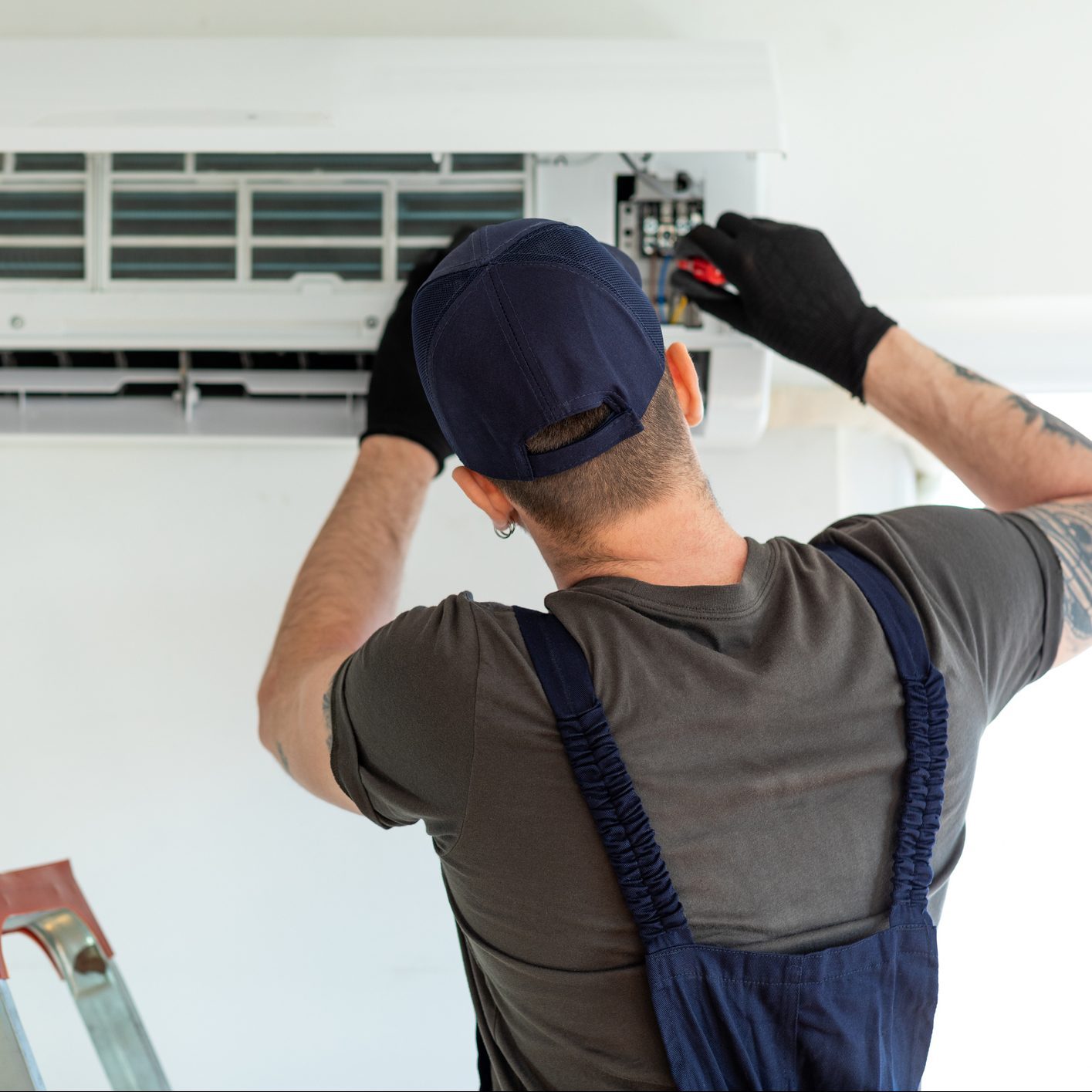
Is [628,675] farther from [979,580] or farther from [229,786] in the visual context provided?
[229,786]

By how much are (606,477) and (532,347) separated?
0.34 ft

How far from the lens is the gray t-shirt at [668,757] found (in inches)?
30.2

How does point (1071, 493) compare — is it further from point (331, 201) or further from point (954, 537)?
point (331, 201)

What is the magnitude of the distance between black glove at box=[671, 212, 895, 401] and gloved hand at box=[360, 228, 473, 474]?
300 mm

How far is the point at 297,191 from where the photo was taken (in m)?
1.31

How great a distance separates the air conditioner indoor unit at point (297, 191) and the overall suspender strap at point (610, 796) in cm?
62

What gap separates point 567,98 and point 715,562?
587 mm

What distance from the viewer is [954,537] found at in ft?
2.82

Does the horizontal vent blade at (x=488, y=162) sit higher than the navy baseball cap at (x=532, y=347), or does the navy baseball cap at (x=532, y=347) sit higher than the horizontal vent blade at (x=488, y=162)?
the horizontal vent blade at (x=488, y=162)

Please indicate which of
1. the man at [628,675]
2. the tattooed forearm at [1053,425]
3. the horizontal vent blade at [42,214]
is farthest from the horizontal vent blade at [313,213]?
the tattooed forearm at [1053,425]

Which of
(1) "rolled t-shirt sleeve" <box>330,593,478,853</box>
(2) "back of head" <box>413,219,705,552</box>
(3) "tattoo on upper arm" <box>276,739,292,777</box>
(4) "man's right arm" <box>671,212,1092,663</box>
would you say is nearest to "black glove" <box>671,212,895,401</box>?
(4) "man's right arm" <box>671,212,1092,663</box>

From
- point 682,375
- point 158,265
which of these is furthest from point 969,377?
point 158,265

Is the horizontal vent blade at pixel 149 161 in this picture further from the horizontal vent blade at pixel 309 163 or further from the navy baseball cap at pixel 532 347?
the navy baseball cap at pixel 532 347

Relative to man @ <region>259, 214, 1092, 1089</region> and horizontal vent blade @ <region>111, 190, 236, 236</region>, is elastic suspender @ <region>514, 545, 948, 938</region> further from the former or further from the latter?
horizontal vent blade @ <region>111, 190, 236, 236</region>
